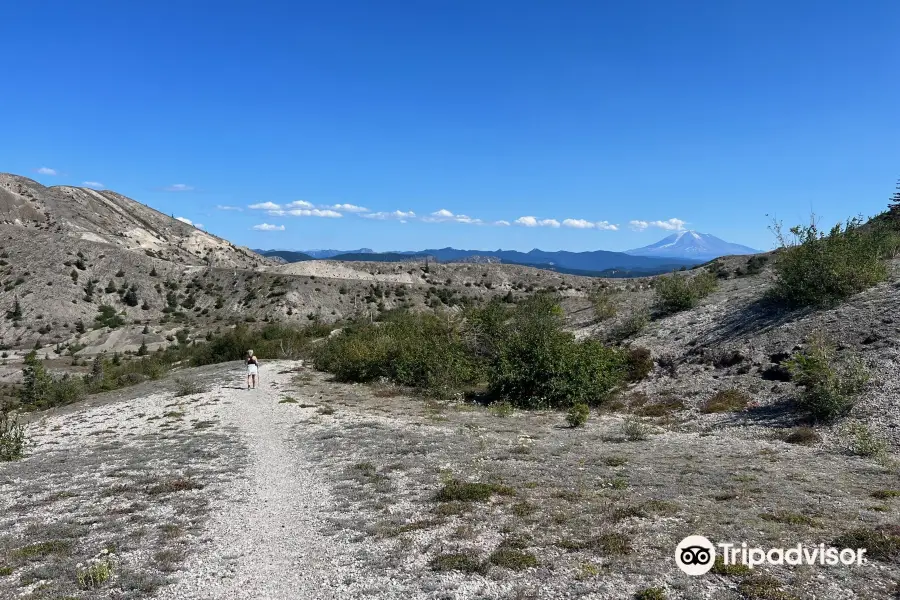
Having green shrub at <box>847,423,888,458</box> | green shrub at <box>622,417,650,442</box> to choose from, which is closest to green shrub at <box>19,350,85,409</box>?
green shrub at <box>622,417,650,442</box>

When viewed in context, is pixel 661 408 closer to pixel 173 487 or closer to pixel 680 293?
pixel 680 293

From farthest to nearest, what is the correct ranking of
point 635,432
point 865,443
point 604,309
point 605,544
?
1. point 604,309
2. point 635,432
3. point 865,443
4. point 605,544

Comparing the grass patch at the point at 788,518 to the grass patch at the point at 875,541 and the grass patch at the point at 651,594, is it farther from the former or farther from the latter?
the grass patch at the point at 651,594

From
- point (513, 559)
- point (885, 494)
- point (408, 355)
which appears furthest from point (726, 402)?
point (408, 355)

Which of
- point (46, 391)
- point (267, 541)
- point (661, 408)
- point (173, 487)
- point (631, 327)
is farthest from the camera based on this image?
point (46, 391)

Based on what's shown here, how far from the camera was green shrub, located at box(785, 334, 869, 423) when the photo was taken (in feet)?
43.1

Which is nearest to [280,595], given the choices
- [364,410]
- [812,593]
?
[812,593]

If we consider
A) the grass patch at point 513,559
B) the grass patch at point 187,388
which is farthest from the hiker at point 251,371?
the grass patch at point 513,559

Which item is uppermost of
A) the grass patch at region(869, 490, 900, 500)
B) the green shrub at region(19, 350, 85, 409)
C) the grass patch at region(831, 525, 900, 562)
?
the grass patch at region(831, 525, 900, 562)

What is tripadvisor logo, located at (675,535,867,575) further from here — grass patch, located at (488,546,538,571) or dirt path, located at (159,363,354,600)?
dirt path, located at (159,363,354,600)

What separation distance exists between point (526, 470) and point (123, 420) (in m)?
15.5

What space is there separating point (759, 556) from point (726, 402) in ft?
36.2

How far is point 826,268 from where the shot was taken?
2048cm

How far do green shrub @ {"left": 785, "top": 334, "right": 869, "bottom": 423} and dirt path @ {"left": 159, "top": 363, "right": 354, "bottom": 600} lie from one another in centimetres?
1197
